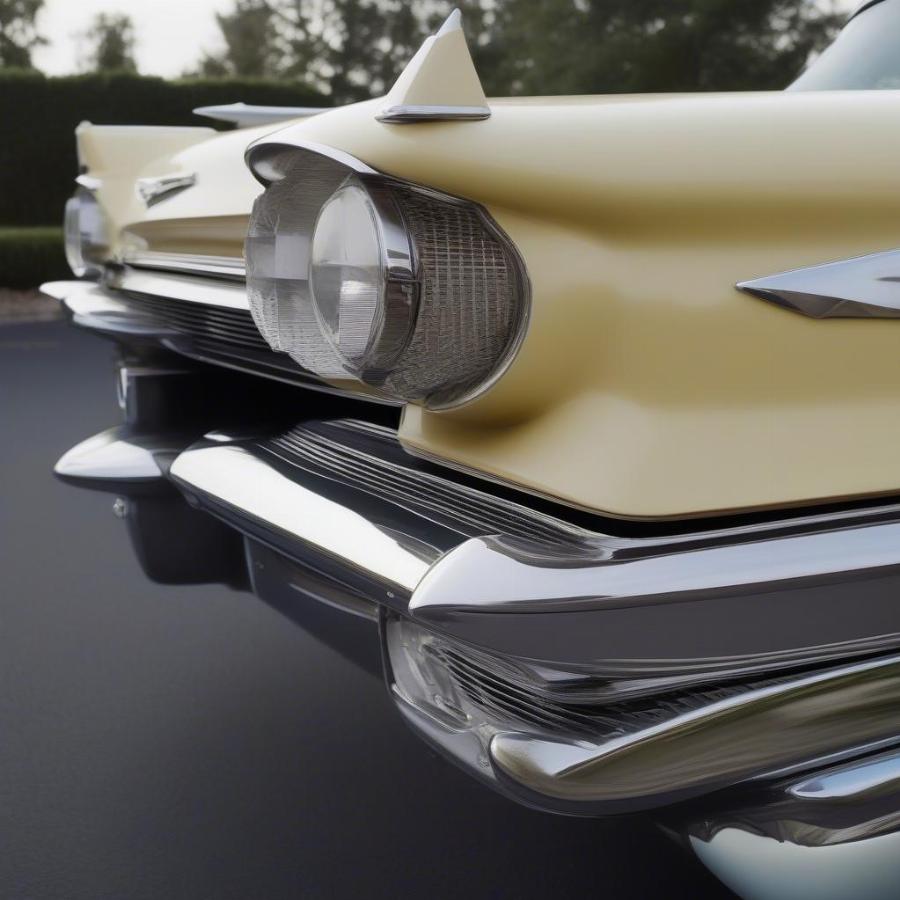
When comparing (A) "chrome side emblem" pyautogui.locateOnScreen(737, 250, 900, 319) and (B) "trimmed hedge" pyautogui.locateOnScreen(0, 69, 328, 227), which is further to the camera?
(B) "trimmed hedge" pyautogui.locateOnScreen(0, 69, 328, 227)

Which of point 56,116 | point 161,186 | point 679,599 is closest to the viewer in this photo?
point 679,599

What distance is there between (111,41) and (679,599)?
43492 mm

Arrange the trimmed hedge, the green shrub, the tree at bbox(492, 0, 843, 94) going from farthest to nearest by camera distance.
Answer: the tree at bbox(492, 0, 843, 94), the trimmed hedge, the green shrub

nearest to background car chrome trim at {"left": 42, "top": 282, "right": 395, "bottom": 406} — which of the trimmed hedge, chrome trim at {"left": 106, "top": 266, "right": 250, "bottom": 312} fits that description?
chrome trim at {"left": 106, "top": 266, "right": 250, "bottom": 312}

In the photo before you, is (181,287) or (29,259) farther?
(29,259)

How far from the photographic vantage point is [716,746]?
0.99 m

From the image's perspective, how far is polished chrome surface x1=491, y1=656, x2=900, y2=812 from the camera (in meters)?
0.99

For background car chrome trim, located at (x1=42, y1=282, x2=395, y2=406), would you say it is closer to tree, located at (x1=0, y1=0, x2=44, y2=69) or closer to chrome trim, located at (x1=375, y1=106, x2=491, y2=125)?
chrome trim, located at (x1=375, y1=106, x2=491, y2=125)

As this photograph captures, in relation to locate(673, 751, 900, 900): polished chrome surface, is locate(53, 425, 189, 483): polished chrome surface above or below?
above

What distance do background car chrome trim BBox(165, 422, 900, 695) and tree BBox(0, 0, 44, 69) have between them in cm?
3658

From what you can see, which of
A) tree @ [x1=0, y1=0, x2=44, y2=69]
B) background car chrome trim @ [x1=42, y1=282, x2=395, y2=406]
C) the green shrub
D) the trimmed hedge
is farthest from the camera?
tree @ [x1=0, y1=0, x2=44, y2=69]

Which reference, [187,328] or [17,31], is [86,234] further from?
[17,31]

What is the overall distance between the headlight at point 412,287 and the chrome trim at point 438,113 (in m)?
0.06

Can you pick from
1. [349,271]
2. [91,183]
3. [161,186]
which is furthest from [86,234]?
[349,271]
